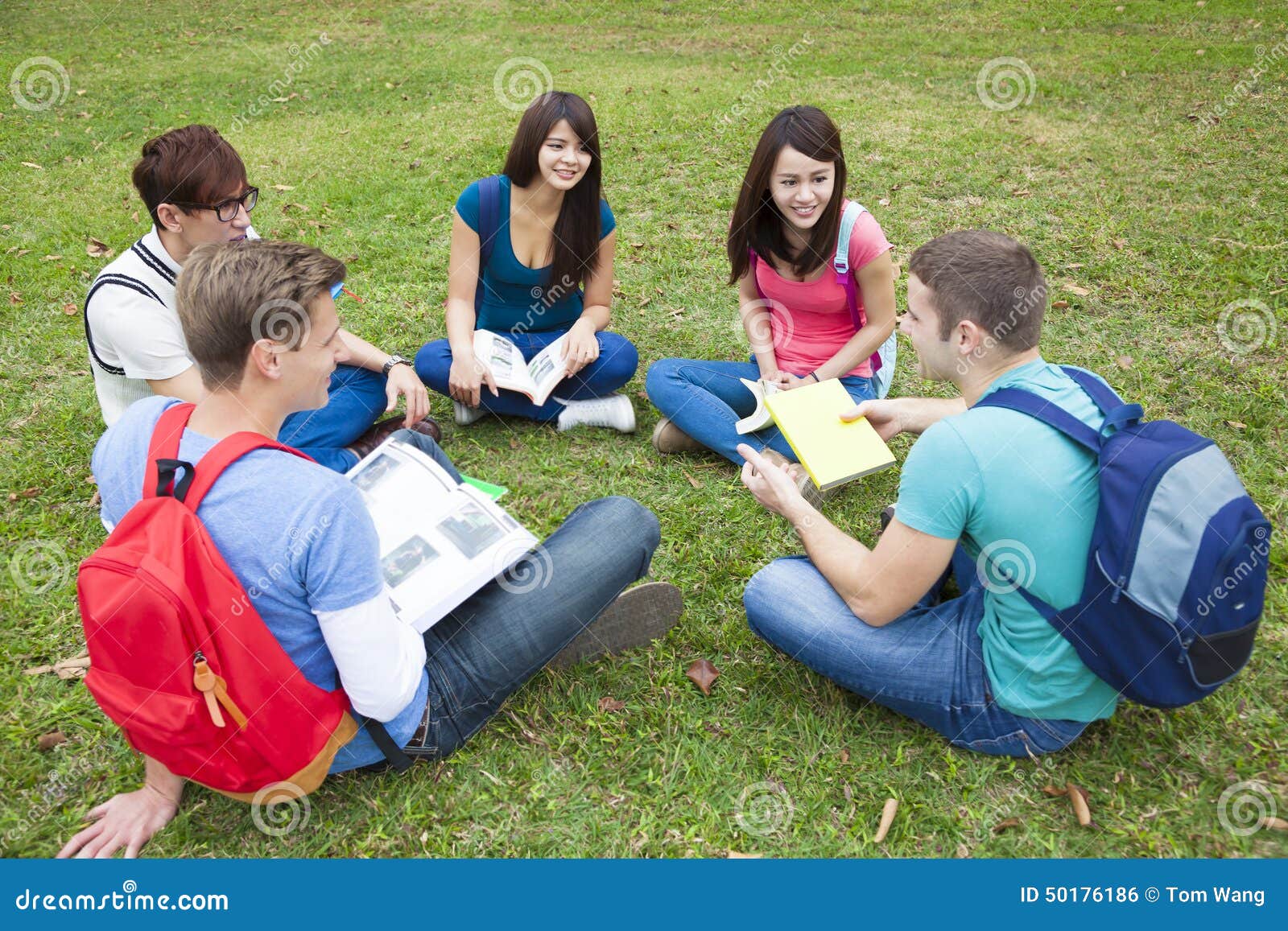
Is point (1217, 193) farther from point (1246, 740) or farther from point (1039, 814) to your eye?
point (1039, 814)

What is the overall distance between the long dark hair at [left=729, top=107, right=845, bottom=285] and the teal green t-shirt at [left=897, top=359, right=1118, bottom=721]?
1.68 metres

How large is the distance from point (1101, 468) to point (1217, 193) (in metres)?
5.99

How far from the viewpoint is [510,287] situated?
4.54m

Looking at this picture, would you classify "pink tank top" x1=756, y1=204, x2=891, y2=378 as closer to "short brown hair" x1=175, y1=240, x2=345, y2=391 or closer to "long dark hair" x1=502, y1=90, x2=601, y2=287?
"long dark hair" x1=502, y1=90, x2=601, y2=287

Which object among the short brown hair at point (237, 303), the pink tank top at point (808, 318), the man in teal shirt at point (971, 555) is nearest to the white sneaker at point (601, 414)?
the pink tank top at point (808, 318)

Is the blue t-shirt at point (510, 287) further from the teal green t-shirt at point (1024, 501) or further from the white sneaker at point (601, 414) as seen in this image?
the teal green t-shirt at point (1024, 501)

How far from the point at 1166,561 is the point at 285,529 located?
2120 mm

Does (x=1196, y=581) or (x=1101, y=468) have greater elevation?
(x=1101, y=468)

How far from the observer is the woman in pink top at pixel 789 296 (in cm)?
386

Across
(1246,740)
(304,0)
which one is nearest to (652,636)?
(1246,740)

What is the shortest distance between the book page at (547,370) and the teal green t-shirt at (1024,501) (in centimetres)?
222

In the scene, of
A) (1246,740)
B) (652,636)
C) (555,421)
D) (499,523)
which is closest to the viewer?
(499,523)

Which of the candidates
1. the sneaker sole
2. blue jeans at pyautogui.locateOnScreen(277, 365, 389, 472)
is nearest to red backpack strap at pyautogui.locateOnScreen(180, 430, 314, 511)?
the sneaker sole

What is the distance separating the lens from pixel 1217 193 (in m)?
6.84
